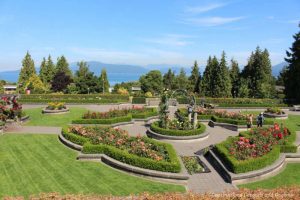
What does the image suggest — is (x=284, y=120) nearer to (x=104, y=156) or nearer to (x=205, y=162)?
(x=205, y=162)

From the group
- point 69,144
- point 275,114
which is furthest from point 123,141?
point 275,114

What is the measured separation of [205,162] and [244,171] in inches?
138

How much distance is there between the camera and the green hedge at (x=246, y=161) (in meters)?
16.1

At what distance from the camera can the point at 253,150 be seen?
59.7 ft

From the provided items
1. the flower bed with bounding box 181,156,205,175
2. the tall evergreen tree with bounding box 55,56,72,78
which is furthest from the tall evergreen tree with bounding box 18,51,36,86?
the flower bed with bounding box 181,156,205,175

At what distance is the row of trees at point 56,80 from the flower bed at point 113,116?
102 feet

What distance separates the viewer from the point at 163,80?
83250 millimetres

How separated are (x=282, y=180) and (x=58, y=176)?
12.3 m

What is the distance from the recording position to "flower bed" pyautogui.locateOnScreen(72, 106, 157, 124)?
1138 inches

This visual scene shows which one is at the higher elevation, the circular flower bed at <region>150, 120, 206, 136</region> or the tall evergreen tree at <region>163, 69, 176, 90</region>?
the tall evergreen tree at <region>163, 69, 176, 90</region>

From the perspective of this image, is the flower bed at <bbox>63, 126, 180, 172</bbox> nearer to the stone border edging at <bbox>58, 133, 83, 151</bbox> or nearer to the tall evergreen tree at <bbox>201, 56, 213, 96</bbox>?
the stone border edging at <bbox>58, 133, 83, 151</bbox>

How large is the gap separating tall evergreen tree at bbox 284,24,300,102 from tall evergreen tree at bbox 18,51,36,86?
58.1 m

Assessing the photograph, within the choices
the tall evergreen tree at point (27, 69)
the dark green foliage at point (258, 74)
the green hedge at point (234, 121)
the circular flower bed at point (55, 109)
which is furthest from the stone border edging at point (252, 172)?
the tall evergreen tree at point (27, 69)

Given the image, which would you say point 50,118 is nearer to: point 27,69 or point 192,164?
point 192,164
